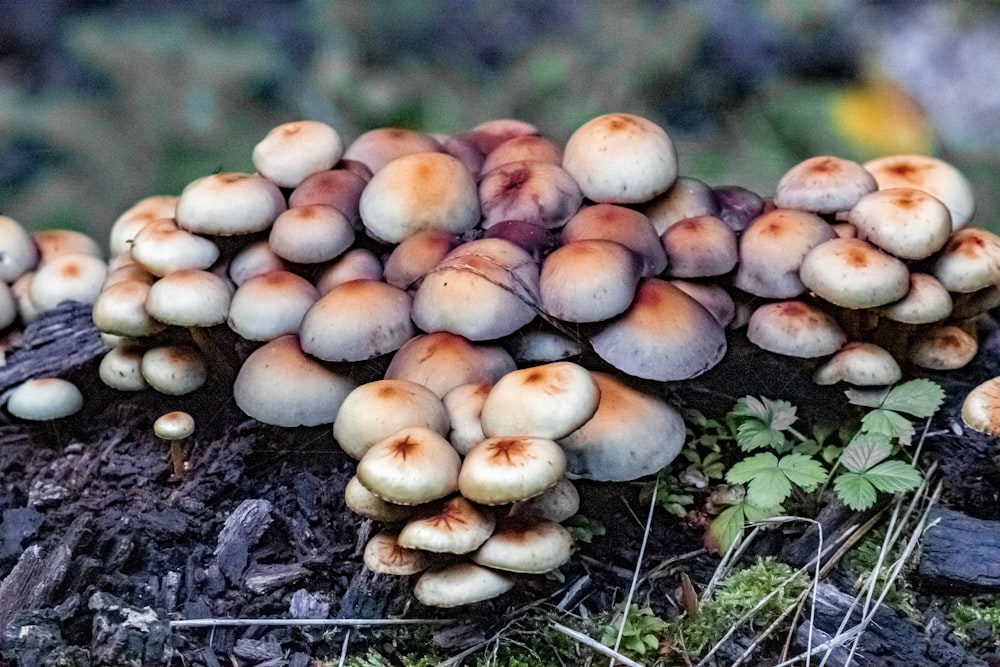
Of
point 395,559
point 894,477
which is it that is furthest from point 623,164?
point 395,559

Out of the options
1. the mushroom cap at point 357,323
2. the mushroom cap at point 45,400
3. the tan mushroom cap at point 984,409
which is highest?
the mushroom cap at point 357,323

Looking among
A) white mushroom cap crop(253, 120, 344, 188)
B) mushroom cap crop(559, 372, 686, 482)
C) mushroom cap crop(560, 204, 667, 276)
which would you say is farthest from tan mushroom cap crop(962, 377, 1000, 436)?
white mushroom cap crop(253, 120, 344, 188)

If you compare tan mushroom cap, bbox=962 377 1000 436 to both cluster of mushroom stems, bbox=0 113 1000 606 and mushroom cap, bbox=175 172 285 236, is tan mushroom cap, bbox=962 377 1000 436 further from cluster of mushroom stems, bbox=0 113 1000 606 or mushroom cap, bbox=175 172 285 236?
mushroom cap, bbox=175 172 285 236

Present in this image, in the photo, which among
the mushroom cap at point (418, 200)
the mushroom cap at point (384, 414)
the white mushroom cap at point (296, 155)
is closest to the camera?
the mushroom cap at point (384, 414)

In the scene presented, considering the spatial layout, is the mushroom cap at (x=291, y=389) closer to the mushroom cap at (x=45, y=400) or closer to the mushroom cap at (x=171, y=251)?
the mushroom cap at (x=171, y=251)

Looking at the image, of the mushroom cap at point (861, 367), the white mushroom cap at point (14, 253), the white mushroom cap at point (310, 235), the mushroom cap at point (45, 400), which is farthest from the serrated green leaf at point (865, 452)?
the white mushroom cap at point (14, 253)

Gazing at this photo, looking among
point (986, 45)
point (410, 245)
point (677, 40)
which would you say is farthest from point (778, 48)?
point (410, 245)
